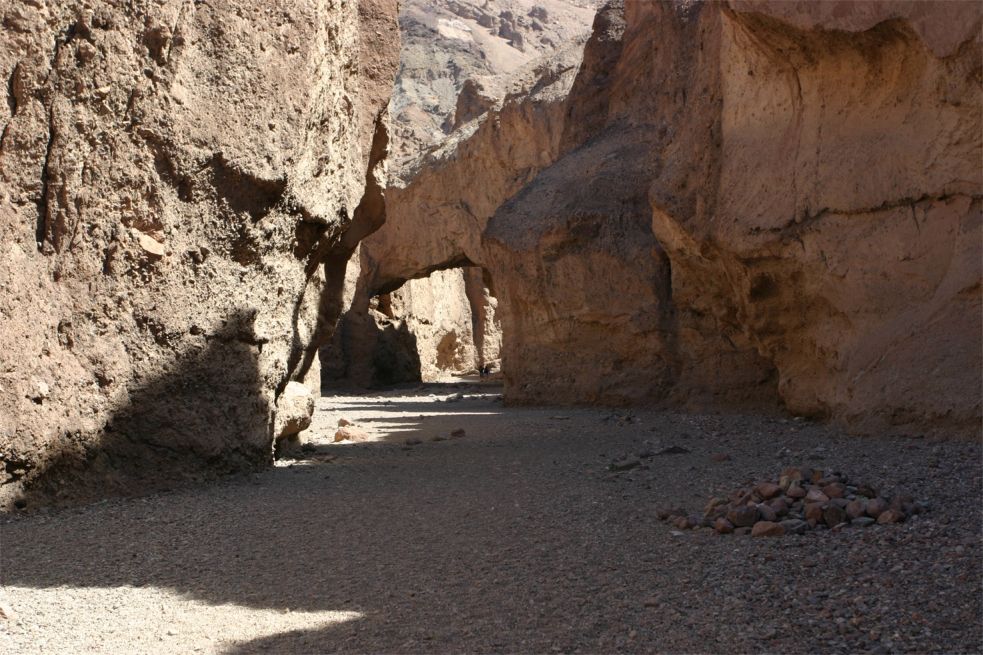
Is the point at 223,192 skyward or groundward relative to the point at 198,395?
skyward

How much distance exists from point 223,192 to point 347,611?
3295 millimetres

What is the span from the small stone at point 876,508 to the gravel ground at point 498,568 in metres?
0.12

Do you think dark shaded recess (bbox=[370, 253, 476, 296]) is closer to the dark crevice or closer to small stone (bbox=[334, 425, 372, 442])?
small stone (bbox=[334, 425, 372, 442])

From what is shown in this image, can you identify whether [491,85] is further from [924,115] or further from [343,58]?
[924,115]

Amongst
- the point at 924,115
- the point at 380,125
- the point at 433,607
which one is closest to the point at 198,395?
the point at 433,607

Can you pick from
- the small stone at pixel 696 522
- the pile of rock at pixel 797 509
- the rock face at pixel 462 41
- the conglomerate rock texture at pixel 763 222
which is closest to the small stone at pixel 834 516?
the pile of rock at pixel 797 509

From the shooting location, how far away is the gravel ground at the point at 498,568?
254cm

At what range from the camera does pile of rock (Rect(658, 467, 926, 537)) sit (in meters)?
3.41

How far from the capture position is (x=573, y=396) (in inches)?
409

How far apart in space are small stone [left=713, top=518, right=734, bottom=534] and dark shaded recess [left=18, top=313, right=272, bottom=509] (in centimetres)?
296

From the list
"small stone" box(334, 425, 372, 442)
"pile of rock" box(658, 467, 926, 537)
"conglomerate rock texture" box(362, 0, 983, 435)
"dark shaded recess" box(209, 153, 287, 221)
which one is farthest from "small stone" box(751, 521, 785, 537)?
"small stone" box(334, 425, 372, 442)

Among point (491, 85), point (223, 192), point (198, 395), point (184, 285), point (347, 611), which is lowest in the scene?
point (347, 611)

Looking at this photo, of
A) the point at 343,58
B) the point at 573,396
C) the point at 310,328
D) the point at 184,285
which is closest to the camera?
the point at 184,285

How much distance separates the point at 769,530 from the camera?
11.1 ft
